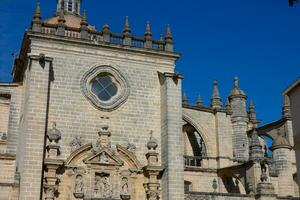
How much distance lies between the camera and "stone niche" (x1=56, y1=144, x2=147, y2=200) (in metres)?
19.6

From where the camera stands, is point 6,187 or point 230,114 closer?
point 6,187

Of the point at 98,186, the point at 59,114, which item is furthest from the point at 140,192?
the point at 59,114

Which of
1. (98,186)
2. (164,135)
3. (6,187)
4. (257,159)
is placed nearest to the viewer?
(6,187)

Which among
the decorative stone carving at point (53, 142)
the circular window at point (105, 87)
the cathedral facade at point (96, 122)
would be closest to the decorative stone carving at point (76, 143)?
the cathedral facade at point (96, 122)

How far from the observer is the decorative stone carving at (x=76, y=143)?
20.0 meters

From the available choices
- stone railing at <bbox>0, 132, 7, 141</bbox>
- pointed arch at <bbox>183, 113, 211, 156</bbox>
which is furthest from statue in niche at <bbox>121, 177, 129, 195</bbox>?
pointed arch at <bbox>183, 113, 211, 156</bbox>

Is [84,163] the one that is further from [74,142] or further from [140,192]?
[140,192]

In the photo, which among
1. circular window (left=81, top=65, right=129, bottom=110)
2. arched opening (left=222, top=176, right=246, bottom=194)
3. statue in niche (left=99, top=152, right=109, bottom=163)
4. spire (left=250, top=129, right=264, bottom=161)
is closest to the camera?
statue in niche (left=99, top=152, right=109, bottom=163)

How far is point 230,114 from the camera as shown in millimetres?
29031

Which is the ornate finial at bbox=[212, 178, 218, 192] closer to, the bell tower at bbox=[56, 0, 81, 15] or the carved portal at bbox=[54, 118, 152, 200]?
the carved portal at bbox=[54, 118, 152, 200]

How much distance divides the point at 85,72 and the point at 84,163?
12.6 ft

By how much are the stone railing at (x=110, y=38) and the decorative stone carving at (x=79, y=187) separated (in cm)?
584

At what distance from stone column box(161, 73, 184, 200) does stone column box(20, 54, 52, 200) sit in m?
4.96

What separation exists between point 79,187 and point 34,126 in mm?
2894
